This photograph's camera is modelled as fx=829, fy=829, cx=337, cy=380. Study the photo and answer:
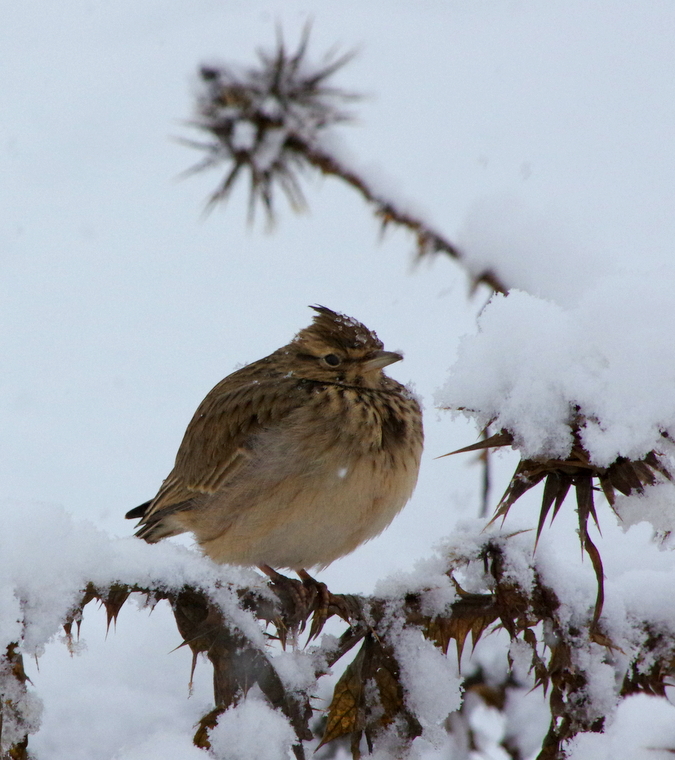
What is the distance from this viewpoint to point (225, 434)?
4109mm

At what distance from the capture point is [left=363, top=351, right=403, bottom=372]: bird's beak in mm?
4039

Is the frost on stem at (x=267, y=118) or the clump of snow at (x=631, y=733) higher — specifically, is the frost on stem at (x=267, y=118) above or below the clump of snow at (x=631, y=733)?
above

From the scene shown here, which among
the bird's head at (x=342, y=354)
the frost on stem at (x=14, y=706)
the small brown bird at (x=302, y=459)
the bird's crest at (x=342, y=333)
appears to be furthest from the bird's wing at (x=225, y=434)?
the frost on stem at (x=14, y=706)

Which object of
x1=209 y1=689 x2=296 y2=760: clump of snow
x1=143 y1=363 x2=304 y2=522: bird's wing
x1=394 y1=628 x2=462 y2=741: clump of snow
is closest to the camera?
x1=209 y1=689 x2=296 y2=760: clump of snow

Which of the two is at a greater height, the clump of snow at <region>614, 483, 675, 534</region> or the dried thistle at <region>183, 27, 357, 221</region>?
the dried thistle at <region>183, 27, 357, 221</region>

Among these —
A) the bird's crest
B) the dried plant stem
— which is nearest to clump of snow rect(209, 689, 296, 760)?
the dried plant stem

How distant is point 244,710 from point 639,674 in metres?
1.09

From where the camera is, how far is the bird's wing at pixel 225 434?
3967mm

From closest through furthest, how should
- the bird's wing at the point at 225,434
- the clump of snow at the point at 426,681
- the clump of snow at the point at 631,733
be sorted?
1. the clump of snow at the point at 631,733
2. the clump of snow at the point at 426,681
3. the bird's wing at the point at 225,434

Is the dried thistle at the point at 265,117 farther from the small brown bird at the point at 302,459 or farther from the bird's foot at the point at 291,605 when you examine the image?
the bird's foot at the point at 291,605

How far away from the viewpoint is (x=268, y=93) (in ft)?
13.0

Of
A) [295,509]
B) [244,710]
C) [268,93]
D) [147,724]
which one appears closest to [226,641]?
[244,710]

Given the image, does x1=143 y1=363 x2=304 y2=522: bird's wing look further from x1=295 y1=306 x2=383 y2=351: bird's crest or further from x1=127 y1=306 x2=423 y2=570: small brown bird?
x1=295 y1=306 x2=383 y2=351: bird's crest

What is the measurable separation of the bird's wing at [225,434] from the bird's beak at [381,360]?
1.23 feet
